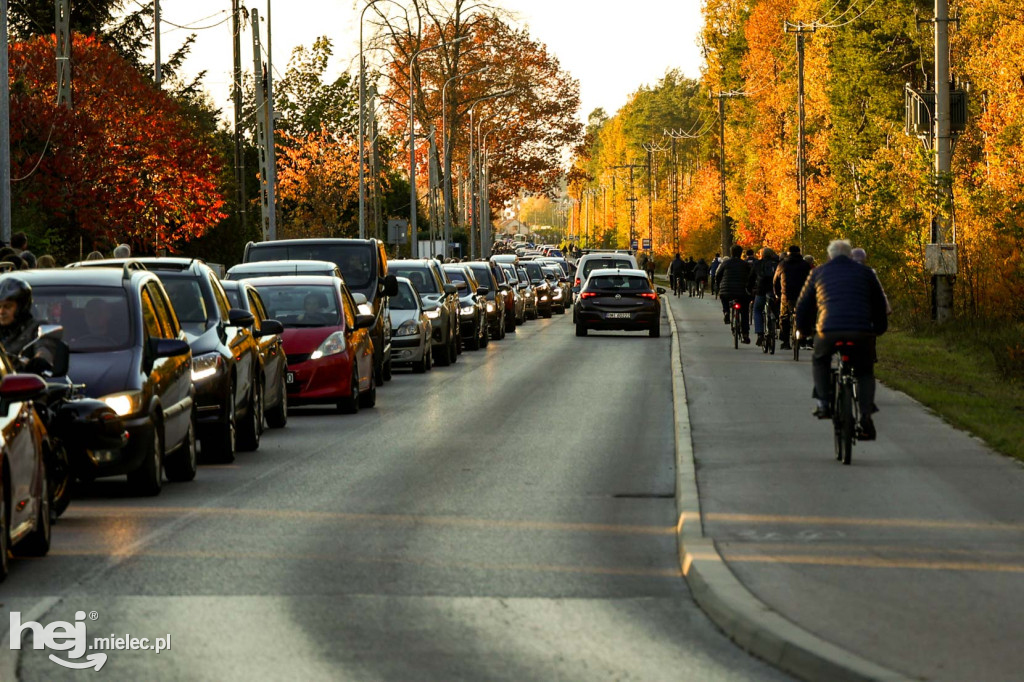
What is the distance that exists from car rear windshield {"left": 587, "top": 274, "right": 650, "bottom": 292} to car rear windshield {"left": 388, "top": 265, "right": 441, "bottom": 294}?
10101 mm

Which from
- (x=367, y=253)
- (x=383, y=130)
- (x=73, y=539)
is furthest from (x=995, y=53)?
(x=383, y=130)

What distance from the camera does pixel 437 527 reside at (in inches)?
458

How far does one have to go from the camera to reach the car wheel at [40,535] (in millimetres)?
10406

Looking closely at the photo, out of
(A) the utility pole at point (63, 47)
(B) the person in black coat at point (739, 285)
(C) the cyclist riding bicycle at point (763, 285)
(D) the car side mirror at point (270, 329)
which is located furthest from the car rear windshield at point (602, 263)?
(D) the car side mirror at point (270, 329)

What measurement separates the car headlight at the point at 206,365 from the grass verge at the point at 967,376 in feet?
20.5

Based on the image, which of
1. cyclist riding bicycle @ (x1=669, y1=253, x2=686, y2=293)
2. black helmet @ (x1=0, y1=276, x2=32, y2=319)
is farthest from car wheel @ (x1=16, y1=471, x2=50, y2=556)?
cyclist riding bicycle @ (x1=669, y1=253, x2=686, y2=293)

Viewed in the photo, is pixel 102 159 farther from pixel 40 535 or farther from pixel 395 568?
pixel 395 568

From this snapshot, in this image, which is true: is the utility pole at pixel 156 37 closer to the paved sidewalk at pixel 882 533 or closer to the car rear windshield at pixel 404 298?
the car rear windshield at pixel 404 298

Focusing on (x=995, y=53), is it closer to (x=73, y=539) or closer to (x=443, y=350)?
(x=443, y=350)

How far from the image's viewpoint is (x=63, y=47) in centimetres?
3338

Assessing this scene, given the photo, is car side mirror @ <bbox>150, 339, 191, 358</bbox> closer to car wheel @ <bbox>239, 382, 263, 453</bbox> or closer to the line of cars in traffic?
the line of cars in traffic

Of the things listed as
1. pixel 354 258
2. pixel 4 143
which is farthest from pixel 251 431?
pixel 4 143

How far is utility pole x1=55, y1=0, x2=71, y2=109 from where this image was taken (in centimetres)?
3312

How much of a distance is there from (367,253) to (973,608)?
20.8 metres
